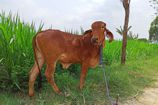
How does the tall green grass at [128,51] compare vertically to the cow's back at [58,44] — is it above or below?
below

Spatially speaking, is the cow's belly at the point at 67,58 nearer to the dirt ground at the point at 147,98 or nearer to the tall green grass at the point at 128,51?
the dirt ground at the point at 147,98

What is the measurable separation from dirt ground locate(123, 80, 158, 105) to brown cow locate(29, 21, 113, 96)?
3.38 ft

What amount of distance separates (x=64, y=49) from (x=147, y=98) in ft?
6.57

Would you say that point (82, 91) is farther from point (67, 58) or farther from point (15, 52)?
point (15, 52)

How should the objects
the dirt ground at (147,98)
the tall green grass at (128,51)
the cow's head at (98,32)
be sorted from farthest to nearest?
the tall green grass at (128,51), the dirt ground at (147,98), the cow's head at (98,32)

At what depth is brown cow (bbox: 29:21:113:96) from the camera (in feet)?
18.6

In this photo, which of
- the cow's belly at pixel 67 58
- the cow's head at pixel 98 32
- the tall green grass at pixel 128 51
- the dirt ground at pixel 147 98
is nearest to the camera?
the cow's head at pixel 98 32

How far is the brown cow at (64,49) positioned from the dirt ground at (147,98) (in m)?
1.03

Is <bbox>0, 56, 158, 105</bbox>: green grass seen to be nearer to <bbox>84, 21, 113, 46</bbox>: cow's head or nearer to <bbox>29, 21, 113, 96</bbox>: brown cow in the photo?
<bbox>29, 21, 113, 96</bbox>: brown cow

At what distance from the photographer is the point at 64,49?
228 inches

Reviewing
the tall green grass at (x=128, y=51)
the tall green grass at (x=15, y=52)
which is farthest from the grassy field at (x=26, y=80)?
the tall green grass at (x=128, y=51)

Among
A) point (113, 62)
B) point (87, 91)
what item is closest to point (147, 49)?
point (113, 62)

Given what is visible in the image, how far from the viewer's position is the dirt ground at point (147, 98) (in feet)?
21.1

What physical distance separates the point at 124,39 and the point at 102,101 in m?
4.15
